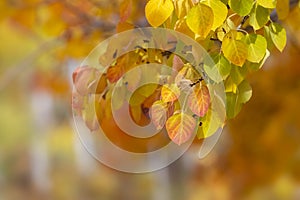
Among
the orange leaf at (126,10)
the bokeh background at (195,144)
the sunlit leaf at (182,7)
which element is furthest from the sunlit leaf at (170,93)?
the bokeh background at (195,144)

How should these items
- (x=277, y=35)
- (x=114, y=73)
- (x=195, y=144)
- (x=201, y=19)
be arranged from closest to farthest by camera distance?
(x=201, y=19)
(x=277, y=35)
(x=114, y=73)
(x=195, y=144)

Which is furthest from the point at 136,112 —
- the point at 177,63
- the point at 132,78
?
the point at 177,63

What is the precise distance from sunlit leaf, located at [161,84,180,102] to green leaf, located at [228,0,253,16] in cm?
15

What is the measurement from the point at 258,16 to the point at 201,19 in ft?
0.42

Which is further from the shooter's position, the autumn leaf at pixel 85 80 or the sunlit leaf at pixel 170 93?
the autumn leaf at pixel 85 80

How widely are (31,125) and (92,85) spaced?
10.4 meters

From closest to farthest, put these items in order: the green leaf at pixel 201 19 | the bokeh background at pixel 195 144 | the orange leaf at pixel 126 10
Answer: the green leaf at pixel 201 19 → the orange leaf at pixel 126 10 → the bokeh background at pixel 195 144

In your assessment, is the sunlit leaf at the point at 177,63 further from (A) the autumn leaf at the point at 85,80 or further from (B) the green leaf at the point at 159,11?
(A) the autumn leaf at the point at 85,80

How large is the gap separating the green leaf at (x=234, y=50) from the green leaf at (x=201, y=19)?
43 mm

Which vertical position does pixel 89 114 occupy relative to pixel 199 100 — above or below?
above

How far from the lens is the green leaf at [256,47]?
102 cm

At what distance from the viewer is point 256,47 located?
3.34ft

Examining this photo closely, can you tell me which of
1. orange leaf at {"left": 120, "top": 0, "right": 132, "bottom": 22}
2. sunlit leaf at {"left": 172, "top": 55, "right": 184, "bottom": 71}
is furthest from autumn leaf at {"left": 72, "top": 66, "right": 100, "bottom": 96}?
sunlit leaf at {"left": 172, "top": 55, "right": 184, "bottom": 71}

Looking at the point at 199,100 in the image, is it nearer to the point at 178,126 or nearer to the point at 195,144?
the point at 178,126
